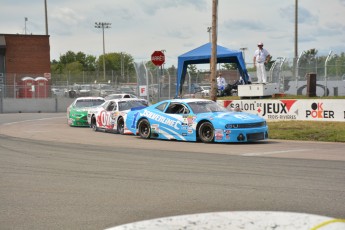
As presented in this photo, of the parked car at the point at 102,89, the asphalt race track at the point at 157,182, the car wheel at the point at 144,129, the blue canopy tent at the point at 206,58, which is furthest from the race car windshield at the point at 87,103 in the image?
the parked car at the point at 102,89

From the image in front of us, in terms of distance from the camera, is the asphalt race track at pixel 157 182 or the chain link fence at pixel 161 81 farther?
the chain link fence at pixel 161 81

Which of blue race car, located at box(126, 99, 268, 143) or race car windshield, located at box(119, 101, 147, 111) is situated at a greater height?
race car windshield, located at box(119, 101, 147, 111)

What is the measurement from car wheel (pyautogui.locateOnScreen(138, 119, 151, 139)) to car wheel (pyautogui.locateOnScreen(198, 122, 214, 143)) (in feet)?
6.92

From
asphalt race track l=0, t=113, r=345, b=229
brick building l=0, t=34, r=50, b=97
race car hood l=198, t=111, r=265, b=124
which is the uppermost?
brick building l=0, t=34, r=50, b=97

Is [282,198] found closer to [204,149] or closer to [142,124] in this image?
[204,149]

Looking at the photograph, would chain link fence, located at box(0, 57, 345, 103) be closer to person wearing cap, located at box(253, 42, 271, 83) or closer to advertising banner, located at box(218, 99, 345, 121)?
person wearing cap, located at box(253, 42, 271, 83)

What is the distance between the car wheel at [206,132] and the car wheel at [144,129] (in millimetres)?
2110

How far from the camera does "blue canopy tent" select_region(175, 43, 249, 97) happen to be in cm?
2494

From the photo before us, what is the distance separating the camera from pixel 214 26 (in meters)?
20.9

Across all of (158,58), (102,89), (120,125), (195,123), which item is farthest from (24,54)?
(195,123)

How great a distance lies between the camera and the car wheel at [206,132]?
15168 mm

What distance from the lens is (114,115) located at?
19438 millimetres

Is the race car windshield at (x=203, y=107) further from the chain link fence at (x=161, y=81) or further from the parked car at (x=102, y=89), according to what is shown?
the parked car at (x=102, y=89)

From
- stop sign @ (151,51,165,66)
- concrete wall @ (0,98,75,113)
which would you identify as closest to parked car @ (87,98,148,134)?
stop sign @ (151,51,165,66)
